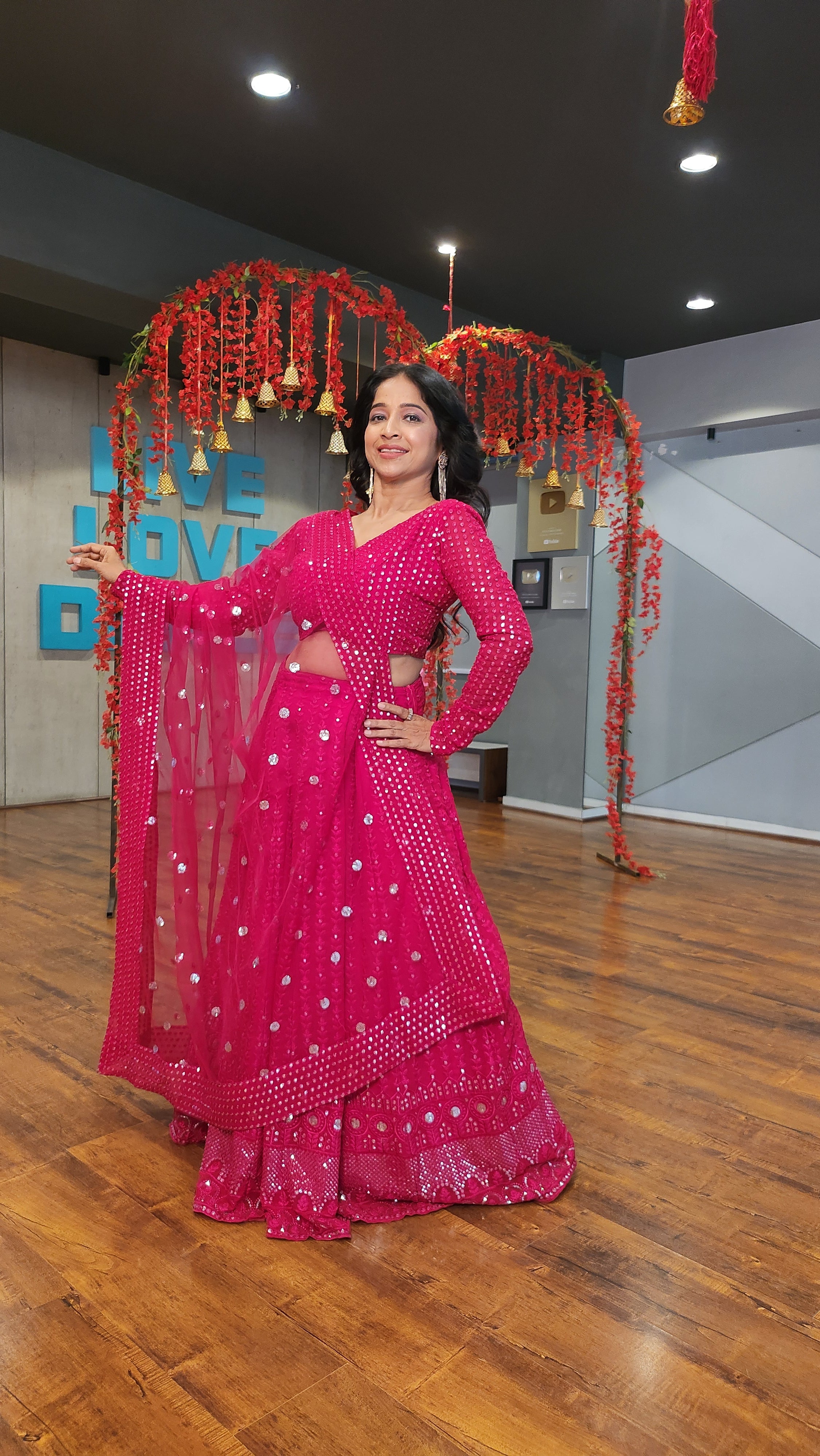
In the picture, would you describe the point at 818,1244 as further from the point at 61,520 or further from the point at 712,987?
the point at 61,520

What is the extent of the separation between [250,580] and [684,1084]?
176 cm

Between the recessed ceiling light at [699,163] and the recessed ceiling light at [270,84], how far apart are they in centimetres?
186

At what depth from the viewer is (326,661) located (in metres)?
2.07

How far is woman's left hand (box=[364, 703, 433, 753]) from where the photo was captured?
6.61 ft

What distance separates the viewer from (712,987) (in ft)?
11.5

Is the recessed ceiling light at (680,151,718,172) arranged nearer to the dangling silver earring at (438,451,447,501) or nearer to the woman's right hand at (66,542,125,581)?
the dangling silver earring at (438,451,447,501)

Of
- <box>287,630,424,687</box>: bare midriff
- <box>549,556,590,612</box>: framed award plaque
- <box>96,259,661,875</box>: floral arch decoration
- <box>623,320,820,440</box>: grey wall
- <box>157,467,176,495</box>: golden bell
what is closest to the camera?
<box>287,630,424,687</box>: bare midriff

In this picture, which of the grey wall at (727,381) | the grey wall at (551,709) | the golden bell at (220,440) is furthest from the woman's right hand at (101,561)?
the grey wall at (727,381)

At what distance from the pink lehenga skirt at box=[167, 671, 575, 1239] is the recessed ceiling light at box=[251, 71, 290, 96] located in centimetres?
330

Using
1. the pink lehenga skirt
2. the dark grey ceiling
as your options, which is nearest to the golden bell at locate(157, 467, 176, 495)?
the dark grey ceiling

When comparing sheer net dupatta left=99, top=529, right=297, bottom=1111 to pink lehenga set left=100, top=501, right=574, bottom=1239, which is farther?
sheer net dupatta left=99, top=529, right=297, bottom=1111

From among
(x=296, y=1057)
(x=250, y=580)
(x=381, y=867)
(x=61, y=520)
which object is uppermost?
(x=61, y=520)

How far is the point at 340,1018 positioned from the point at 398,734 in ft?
1.89

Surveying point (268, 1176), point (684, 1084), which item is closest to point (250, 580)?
point (268, 1176)
